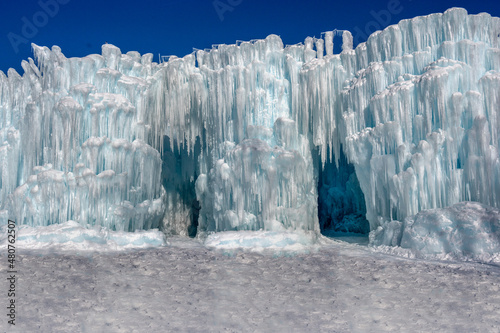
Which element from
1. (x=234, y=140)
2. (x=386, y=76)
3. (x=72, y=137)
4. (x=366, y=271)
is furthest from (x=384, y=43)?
(x=72, y=137)

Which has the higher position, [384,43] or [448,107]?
[384,43]

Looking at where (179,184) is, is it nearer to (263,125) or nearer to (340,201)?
(263,125)

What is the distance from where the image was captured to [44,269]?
10141mm

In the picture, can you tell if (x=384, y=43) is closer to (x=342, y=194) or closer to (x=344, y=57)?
(x=344, y=57)

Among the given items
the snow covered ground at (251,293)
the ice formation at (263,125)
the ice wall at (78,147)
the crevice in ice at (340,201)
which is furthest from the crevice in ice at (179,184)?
the snow covered ground at (251,293)

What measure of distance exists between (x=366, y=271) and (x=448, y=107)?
5783 millimetres

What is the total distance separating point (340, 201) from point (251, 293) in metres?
12.7

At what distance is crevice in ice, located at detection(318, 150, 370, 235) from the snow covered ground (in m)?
8.33

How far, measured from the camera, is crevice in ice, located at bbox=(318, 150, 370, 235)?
19.9m

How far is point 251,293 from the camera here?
28.8ft

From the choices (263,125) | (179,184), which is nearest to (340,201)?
(263,125)

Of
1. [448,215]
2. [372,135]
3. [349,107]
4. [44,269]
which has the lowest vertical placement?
[44,269]

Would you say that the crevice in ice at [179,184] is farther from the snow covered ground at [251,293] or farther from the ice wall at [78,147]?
the snow covered ground at [251,293]

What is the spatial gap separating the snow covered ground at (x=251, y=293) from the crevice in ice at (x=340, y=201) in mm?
8332
